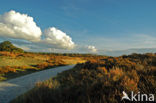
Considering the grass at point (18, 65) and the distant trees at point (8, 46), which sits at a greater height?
the distant trees at point (8, 46)

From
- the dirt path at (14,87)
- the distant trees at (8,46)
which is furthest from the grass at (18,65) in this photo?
the distant trees at (8,46)

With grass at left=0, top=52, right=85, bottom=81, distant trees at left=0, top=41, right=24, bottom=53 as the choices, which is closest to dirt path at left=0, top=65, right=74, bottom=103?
grass at left=0, top=52, right=85, bottom=81

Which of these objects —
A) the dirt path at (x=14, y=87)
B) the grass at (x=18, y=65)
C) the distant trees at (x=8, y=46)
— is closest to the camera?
the dirt path at (x=14, y=87)

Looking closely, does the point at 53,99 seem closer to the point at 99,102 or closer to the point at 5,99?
the point at 99,102

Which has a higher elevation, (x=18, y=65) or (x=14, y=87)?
(x=18, y=65)

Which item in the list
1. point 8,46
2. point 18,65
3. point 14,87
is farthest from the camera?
point 8,46

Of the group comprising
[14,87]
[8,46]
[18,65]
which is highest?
[8,46]

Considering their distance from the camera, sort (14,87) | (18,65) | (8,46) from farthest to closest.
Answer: (8,46), (18,65), (14,87)

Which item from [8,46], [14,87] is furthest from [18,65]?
[8,46]

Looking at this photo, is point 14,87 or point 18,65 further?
point 18,65

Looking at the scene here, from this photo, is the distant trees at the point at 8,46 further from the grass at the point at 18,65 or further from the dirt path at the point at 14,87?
the dirt path at the point at 14,87

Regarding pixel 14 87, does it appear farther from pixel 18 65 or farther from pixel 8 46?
pixel 8 46

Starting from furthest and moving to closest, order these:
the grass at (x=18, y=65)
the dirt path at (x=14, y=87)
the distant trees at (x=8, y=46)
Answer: the distant trees at (x=8, y=46), the grass at (x=18, y=65), the dirt path at (x=14, y=87)

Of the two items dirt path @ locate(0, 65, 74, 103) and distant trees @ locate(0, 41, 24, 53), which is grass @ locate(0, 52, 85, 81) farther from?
distant trees @ locate(0, 41, 24, 53)
